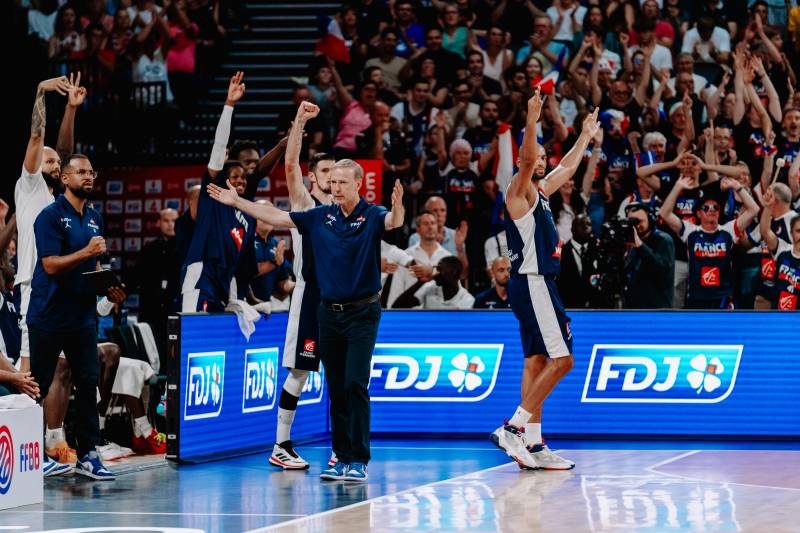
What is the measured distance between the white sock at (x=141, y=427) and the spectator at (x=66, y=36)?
10.4 meters

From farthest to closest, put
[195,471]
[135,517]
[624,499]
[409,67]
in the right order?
[409,67]
[195,471]
[624,499]
[135,517]

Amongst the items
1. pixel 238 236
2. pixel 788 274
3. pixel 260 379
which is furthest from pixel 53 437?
pixel 788 274

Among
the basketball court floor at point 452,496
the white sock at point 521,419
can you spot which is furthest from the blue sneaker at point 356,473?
the white sock at point 521,419

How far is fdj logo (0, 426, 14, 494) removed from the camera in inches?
328

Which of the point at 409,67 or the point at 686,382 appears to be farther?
the point at 409,67

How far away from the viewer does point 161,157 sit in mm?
19156

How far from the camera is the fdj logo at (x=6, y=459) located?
834 centimetres

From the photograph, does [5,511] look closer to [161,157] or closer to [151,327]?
[151,327]

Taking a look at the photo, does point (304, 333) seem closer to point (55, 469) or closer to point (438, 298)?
point (55, 469)

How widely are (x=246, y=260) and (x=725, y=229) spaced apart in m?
5.73

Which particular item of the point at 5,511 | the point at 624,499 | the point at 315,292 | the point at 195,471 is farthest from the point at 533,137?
the point at 5,511

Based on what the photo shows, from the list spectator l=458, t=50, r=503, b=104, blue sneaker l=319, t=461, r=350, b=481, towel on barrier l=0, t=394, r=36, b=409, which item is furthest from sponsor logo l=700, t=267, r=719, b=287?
towel on barrier l=0, t=394, r=36, b=409

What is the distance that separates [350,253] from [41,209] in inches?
105

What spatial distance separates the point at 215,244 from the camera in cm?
1109
